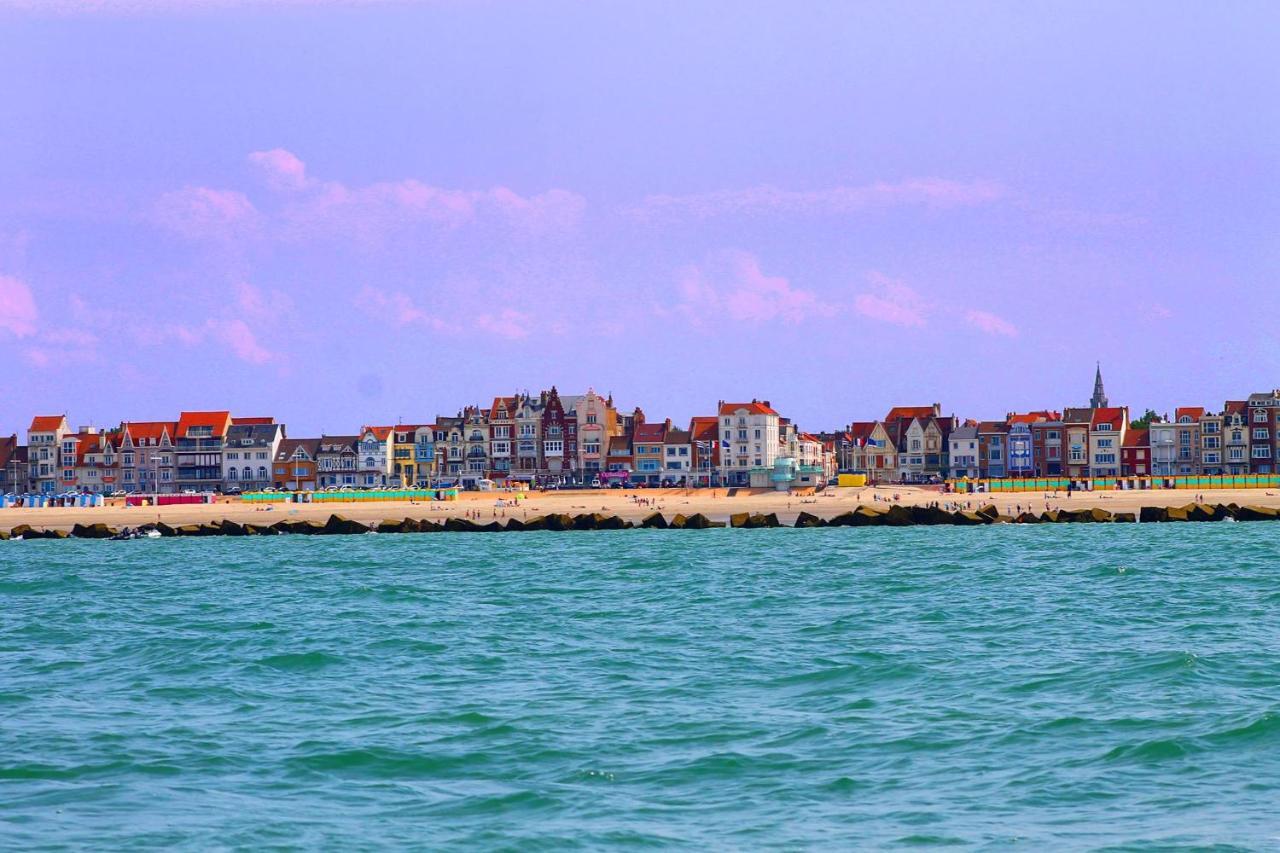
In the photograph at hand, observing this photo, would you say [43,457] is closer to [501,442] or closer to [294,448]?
[294,448]

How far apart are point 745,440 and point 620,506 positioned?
37763 mm

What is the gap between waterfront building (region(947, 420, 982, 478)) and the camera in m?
129

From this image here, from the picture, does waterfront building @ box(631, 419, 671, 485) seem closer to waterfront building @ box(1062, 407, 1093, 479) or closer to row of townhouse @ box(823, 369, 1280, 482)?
row of townhouse @ box(823, 369, 1280, 482)

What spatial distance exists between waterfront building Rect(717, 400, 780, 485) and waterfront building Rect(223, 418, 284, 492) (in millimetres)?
38491

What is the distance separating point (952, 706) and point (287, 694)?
922 centimetres

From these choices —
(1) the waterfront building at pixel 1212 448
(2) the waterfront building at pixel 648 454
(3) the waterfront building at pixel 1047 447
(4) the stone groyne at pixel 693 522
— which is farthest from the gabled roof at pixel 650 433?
(4) the stone groyne at pixel 693 522

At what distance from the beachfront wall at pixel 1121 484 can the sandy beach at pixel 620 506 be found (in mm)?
3609

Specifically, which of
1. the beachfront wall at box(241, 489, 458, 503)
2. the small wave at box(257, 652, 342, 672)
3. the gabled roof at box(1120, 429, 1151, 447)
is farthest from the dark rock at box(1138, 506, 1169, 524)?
the gabled roof at box(1120, 429, 1151, 447)

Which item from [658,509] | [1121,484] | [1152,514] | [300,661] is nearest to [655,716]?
[300,661]

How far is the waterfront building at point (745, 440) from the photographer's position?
415 ft

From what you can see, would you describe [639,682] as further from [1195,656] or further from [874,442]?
[874,442]

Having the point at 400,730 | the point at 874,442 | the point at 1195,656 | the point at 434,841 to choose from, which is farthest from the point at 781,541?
the point at 874,442

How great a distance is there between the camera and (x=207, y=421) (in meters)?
134

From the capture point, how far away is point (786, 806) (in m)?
15.2
